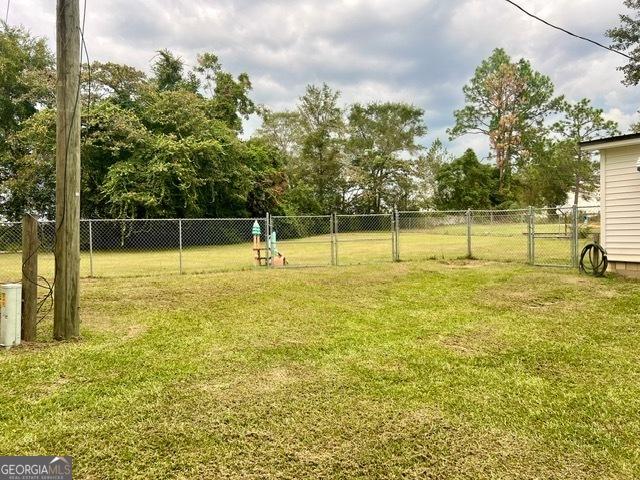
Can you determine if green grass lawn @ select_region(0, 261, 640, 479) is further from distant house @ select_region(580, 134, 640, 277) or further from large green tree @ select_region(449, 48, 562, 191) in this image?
large green tree @ select_region(449, 48, 562, 191)

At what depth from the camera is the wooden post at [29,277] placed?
4.49 m

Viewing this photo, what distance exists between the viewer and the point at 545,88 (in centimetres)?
4172

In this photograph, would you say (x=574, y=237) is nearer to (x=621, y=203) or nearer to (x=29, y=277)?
(x=621, y=203)

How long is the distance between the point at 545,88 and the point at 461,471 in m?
48.4

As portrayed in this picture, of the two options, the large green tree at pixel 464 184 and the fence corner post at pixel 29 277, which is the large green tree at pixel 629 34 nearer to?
the fence corner post at pixel 29 277

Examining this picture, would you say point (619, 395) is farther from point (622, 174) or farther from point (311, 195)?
point (311, 195)

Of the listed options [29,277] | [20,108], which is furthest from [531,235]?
[20,108]

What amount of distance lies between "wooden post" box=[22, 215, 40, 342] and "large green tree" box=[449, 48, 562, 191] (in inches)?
1756

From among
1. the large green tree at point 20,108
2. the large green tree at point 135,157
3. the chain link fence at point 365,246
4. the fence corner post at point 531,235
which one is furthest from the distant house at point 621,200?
the large green tree at point 20,108

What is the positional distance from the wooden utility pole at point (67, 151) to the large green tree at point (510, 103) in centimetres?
4406

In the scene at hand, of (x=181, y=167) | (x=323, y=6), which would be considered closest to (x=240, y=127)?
(x=181, y=167)

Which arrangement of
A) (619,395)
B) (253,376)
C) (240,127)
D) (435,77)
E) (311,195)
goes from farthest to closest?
(311,195), (240,127), (435,77), (253,376), (619,395)

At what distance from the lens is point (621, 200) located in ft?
27.3

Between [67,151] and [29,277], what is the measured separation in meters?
1.46
